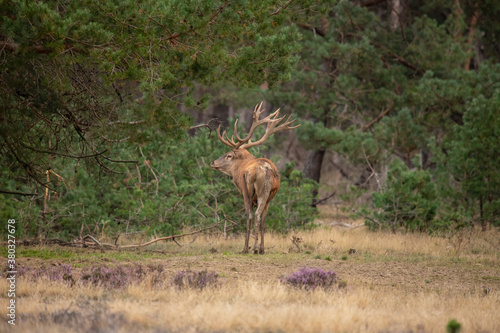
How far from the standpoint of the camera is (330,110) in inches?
862

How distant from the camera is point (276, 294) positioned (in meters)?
7.64

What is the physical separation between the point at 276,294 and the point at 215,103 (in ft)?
76.9

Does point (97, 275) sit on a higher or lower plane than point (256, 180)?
lower

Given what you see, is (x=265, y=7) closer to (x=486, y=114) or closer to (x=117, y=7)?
(x=117, y=7)

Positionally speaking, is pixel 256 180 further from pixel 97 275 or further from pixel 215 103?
pixel 215 103

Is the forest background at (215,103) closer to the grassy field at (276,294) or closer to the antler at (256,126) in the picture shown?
the antler at (256,126)

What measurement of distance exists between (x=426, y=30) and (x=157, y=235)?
12.9m

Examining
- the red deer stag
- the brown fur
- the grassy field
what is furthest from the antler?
the grassy field

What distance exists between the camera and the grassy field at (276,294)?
604cm

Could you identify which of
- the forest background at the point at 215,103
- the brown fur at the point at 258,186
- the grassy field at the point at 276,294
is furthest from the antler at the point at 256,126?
the grassy field at the point at 276,294

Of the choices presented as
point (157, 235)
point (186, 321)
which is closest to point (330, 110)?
point (157, 235)

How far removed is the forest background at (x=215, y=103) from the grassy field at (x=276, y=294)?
1.92 meters

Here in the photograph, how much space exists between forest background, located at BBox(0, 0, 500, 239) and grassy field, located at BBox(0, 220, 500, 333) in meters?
1.92

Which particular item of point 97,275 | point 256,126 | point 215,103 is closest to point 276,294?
point 97,275
